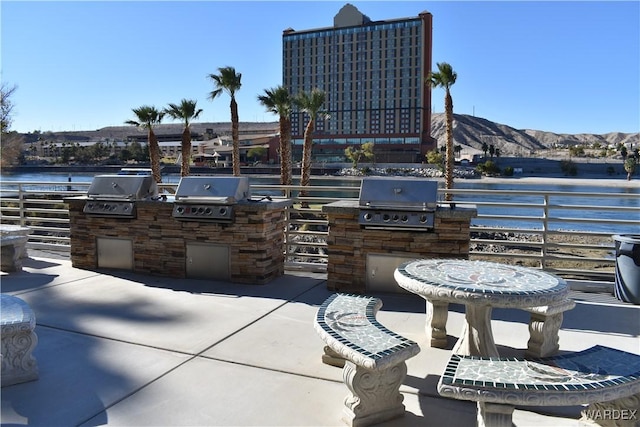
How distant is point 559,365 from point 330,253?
3081mm

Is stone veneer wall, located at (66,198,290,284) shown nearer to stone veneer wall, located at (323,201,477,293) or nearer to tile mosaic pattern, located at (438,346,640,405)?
stone veneer wall, located at (323,201,477,293)

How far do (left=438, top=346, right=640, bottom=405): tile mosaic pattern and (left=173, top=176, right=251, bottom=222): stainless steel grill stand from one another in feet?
11.7

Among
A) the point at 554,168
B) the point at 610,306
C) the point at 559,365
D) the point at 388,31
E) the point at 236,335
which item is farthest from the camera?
the point at 388,31

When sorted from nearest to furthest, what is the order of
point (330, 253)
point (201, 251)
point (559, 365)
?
1. point (559, 365)
2. point (330, 253)
3. point (201, 251)

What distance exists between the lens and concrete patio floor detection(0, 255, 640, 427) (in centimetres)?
256

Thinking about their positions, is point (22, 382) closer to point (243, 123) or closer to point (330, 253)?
point (330, 253)

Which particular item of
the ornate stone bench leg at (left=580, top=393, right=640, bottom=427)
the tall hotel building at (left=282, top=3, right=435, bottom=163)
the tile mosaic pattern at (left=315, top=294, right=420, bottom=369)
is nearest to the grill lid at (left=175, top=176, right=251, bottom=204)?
the tile mosaic pattern at (left=315, top=294, right=420, bottom=369)

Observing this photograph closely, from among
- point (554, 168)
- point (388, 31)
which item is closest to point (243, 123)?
point (388, 31)

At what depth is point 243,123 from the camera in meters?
161

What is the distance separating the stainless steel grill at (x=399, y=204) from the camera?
4.62 metres

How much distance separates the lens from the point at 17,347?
113 inches

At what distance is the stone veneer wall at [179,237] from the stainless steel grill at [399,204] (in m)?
1.17

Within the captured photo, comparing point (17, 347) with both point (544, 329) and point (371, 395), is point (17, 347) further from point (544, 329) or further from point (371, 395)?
point (544, 329)

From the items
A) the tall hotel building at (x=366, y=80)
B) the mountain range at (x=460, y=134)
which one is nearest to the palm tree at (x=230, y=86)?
the tall hotel building at (x=366, y=80)
